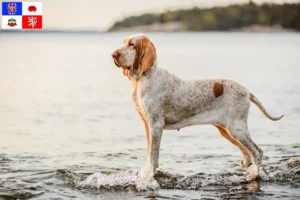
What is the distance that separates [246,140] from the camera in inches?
333

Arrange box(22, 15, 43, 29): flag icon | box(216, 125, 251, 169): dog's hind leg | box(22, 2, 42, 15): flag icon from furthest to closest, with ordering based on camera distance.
→ 1. box(22, 2, 42, 15): flag icon
2. box(22, 15, 43, 29): flag icon
3. box(216, 125, 251, 169): dog's hind leg

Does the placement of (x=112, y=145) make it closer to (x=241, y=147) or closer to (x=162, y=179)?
(x=162, y=179)

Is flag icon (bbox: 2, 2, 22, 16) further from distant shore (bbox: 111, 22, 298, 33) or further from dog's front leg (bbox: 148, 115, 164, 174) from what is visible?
distant shore (bbox: 111, 22, 298, 33)

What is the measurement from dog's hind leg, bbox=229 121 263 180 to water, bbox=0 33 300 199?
6.2 inches

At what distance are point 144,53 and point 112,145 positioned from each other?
2.75 m

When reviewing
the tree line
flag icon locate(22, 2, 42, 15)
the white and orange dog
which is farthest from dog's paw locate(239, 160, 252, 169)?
the tree line

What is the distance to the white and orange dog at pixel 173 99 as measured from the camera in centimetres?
800

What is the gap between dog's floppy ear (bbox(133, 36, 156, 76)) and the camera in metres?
7.97

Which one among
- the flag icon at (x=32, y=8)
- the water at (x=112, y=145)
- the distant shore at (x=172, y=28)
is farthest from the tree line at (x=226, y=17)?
the flag icon at (x=32, y=8)

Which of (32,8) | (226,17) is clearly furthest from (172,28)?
(32,8)

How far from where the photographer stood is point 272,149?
10.3 m

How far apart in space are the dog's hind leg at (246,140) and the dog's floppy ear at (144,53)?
115 centimetres

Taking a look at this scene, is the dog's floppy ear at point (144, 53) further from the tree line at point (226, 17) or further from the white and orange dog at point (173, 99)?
the tree line at point (226, 17)

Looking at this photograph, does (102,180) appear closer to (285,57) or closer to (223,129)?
(223,129)
